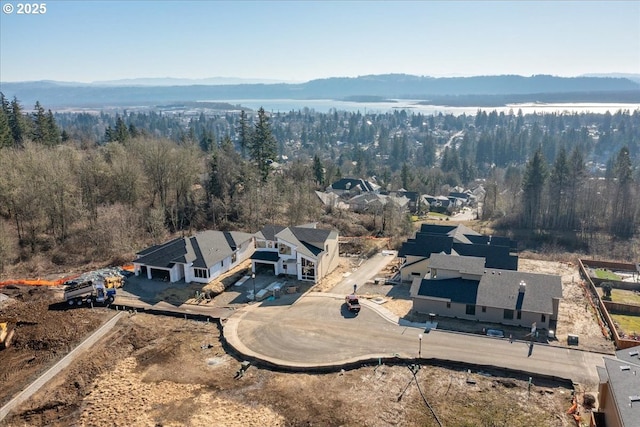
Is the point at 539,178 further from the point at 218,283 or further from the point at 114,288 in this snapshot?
the point at 114,288

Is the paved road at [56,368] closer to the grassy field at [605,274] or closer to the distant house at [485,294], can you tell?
the distant house at [485,294]

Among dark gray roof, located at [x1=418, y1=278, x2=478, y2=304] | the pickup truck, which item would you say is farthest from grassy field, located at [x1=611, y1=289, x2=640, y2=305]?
the pickup truck

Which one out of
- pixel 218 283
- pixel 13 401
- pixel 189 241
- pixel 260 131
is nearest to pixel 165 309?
pixel 218 283

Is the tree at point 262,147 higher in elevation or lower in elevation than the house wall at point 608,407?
higher

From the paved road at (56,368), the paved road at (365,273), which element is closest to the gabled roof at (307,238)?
the paved road at (365,273)

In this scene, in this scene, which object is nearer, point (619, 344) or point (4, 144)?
point (619, 344)

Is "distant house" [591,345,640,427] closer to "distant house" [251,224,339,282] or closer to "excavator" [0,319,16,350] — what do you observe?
"distant house" [251,224,339,282]

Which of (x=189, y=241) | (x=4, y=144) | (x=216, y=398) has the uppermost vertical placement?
(x=4, y=144)
